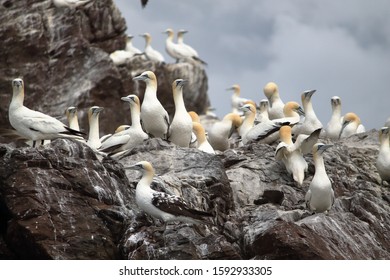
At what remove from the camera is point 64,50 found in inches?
1047

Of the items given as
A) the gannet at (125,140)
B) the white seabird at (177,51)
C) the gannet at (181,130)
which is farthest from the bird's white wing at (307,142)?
the white seabird at (177,51)

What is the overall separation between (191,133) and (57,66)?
981cm

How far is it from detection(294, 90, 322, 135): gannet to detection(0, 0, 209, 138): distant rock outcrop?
6.82 meters

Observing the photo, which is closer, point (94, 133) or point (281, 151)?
point (281, 151)

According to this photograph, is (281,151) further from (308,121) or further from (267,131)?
(308,121)

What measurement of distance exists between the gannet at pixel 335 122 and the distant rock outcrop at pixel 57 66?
602 cm

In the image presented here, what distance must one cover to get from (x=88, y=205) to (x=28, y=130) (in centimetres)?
231

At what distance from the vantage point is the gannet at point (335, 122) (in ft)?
69.2

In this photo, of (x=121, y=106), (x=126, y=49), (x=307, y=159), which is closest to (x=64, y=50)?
(x=121, y=106)

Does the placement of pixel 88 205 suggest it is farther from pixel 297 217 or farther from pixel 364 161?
pixel 364 161

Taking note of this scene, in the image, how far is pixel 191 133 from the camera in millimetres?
17141

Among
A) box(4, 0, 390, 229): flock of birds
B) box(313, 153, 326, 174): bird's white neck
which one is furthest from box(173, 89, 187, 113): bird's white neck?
box(313, 153, 326, 174): bird's white neck

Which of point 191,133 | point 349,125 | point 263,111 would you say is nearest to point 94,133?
point 191,133

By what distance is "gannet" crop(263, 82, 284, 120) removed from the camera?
21.1 m
